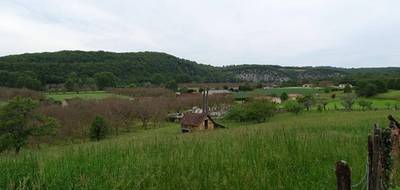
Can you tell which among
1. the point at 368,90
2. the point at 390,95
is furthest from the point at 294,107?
the point at 390,95

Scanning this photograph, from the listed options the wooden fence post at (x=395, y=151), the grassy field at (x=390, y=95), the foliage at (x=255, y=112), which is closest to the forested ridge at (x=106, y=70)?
the grassy field at (x=390, y=95)

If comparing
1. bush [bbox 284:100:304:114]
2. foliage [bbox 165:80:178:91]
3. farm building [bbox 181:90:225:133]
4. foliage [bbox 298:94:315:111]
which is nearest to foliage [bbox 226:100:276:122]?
bush [bbox 284:100:304:114]

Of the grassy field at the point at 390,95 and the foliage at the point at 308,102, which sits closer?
the foliage at the point at 308,102

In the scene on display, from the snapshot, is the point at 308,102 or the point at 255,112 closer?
the point at 255,112

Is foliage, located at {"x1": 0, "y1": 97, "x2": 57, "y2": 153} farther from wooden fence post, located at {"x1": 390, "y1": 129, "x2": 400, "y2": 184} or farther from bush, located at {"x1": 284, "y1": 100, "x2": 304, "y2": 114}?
bush, located at {"x1": 284, "y1": 100, "x2": 304, "y2": 114}

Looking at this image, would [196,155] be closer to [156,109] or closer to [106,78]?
[156,109]

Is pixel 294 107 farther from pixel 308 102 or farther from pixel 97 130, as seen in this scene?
pixel 97 130

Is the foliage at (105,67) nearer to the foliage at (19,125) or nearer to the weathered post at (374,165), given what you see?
the foliage at (19,125)

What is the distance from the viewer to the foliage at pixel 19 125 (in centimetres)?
2934

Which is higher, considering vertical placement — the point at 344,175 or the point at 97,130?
the point at 344,175

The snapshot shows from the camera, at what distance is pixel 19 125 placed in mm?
30328

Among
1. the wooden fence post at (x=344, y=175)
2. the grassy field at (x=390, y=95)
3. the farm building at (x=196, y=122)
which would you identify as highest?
the wooden fence post at (x=344, y=175)

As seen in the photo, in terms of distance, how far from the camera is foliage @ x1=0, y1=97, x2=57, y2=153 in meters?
29.3

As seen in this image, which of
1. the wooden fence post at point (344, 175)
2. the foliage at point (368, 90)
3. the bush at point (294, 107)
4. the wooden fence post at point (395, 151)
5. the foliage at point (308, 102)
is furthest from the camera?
the foliage at point (368, 90)
